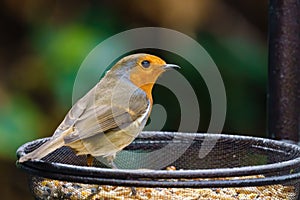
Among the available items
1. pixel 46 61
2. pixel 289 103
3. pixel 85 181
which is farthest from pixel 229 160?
pixel 46 61

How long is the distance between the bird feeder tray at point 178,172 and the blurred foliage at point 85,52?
124 cm

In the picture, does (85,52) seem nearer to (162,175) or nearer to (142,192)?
(142,192)

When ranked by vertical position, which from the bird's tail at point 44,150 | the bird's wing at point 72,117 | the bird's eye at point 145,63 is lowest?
the bird's tail at point 44,150

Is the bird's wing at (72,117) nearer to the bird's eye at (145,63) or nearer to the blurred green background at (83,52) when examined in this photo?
the bird's eye at (145,63)

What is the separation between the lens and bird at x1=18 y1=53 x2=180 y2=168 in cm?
263

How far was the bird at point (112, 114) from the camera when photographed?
8.63ft

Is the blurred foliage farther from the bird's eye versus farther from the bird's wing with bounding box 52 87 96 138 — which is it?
the bird's wing with bounding box 52 87 96 138

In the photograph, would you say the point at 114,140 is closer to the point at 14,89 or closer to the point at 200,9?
the point at 14,89

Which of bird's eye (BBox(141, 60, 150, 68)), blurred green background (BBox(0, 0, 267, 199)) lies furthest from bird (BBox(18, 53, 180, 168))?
blurred green background (BBox(0, 0, 267, 199))

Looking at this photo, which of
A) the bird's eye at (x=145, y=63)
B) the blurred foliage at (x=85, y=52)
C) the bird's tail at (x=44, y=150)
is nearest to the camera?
the bird's tail at (x=44, y=150)

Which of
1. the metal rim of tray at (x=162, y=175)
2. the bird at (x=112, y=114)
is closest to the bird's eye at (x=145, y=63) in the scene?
the bird at (x=112, y=114)

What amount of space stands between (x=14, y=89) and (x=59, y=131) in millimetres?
1881

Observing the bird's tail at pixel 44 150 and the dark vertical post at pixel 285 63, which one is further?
the dark vertical post at pixel 285 63

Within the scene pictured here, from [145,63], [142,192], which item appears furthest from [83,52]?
[142,192]
